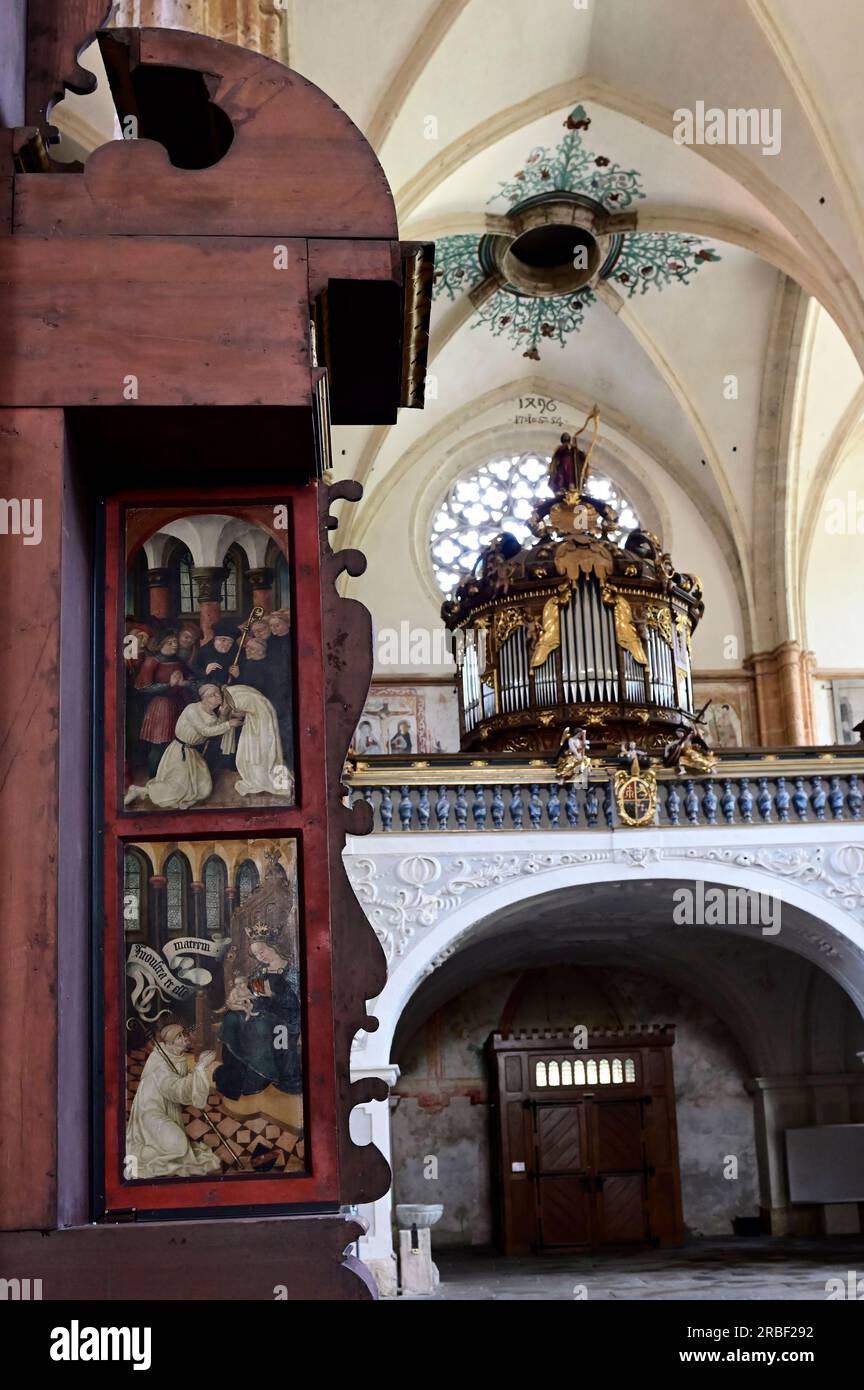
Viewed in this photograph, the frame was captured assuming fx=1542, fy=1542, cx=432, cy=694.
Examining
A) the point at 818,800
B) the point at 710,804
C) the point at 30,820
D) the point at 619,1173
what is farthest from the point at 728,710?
the point at 30,820

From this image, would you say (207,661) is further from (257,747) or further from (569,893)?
(569,893)

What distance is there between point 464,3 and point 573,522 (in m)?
5.34

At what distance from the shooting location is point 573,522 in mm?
16734

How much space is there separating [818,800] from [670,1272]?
4.52m

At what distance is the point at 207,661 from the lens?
115 inches

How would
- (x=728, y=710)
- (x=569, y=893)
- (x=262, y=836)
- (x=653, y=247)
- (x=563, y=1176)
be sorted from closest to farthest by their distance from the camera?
(x=262, y=836), (x=569, y=893), (x=563, y=1176), (x=653, y=247), (x=728, y=710)

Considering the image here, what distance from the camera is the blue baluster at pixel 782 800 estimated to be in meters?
13.2

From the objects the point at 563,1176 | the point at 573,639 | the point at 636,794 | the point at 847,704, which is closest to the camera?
the point at 636,794

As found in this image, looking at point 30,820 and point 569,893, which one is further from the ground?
point 569,893

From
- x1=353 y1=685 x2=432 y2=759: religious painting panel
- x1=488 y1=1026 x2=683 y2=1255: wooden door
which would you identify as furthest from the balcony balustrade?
x1=353 y1=685 x2=432 y2=759: religious painting panel

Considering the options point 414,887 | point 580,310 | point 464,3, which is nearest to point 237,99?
point 414,887

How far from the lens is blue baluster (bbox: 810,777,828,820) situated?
13.1 metres

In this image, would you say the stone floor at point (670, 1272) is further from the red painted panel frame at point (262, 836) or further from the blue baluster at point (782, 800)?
the red painted panel frame at point (262, 836)
